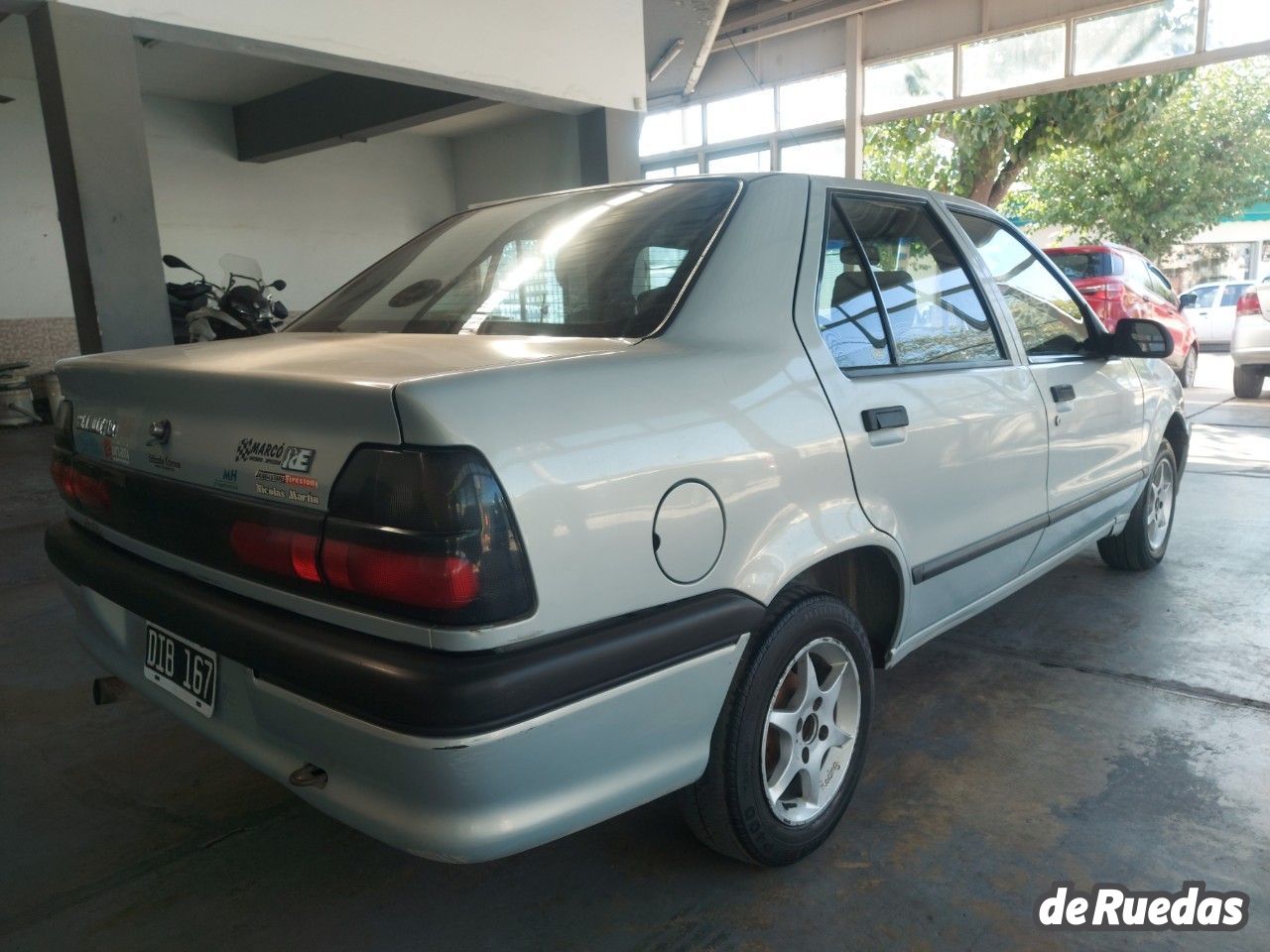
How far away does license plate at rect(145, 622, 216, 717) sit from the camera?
183 cm

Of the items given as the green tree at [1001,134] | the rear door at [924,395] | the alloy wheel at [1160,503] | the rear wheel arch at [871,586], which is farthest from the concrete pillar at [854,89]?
the rear wheel arch at [871,586]

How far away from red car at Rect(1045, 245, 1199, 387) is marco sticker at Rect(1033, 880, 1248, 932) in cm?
878

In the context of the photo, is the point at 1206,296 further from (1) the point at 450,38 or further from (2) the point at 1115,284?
(1) the point at 450,38

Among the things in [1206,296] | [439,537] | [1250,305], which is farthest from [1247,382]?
[439,537]

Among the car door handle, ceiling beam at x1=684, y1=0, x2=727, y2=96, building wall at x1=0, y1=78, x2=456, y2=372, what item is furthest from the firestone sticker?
building wall at x1=0, y1=78, x2=456, y2=372

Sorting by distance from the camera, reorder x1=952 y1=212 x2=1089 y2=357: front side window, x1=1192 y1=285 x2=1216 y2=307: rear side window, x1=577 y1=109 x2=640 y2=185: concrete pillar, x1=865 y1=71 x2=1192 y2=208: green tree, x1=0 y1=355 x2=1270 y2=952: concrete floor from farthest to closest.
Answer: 1. x1=1192 y1=285 x2=1216 y2=307: rear side window
2. x1=865 y1=71 x2=1192 y2=208: green tree
3. x1=577 y1=109 x2=640 y2=185: concrete pillar
4. x1=952 y1=212 x2=1089 y2=357: front side window
5. x1=0 y1=355 x2=1270 y2=952: concrete floor

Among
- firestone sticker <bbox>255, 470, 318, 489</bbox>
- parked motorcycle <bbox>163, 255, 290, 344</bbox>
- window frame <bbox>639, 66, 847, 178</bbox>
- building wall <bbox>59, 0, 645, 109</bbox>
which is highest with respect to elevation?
window frame <bbox>639, 66, 847, 178</bbox>

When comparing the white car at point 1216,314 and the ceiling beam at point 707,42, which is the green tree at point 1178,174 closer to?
the white car at point 1216,314

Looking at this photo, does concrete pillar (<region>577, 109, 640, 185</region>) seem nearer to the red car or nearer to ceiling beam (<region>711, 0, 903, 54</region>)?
the red car

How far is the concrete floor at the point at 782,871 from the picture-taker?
194 centimetres

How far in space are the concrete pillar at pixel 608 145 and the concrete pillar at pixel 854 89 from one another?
6.26 metres

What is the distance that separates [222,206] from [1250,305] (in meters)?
12.0

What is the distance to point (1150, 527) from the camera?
416cm

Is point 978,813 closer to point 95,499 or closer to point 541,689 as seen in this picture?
point 541,689
